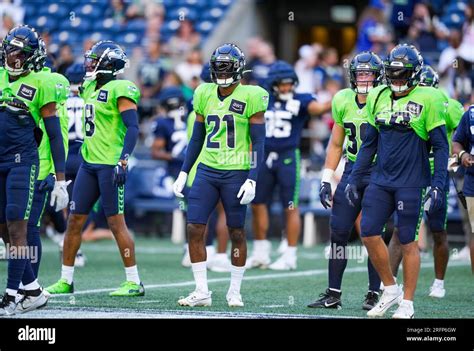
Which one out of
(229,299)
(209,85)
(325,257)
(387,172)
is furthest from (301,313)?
(325,257)

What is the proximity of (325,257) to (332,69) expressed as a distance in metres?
4.56

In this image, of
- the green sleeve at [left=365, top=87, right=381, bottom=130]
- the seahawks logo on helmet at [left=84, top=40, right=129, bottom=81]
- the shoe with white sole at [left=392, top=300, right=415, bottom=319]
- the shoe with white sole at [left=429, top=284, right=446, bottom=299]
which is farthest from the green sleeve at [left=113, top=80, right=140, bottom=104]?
the shoe with white sole at [left=429, top=284, right=446, bottom=299]

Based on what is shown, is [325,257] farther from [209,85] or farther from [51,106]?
[51,106]

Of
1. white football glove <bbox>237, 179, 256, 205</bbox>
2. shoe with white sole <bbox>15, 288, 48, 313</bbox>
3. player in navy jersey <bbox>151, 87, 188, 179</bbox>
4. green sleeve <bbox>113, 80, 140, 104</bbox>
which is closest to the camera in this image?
shoe with white sole <bbox>15, 288, 48, 313</bbox>

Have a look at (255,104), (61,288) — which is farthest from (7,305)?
(255,104)

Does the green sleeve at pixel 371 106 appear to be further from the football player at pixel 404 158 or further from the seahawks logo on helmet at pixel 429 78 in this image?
the seahawks logo on helmet at pixel 429 78

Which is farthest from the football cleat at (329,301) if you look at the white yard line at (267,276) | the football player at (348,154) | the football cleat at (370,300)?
the white yard line at (267,276)

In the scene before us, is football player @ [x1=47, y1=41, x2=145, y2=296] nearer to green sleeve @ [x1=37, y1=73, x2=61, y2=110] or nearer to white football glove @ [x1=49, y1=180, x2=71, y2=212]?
white football glove @ [x1=49, y1=180, x2=71, y2=212]

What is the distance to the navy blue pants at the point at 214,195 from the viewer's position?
8.49m

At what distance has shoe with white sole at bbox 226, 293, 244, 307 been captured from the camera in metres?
8.50

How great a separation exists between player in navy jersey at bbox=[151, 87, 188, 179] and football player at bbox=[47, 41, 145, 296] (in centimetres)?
371

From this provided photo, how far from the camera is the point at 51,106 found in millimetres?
7988

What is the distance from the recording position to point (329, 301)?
858cm
